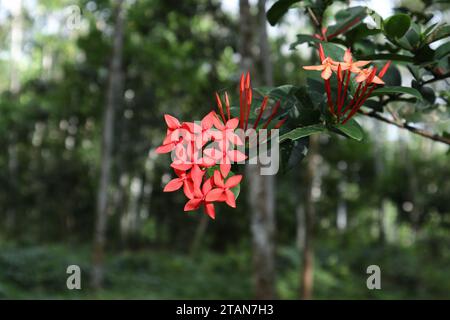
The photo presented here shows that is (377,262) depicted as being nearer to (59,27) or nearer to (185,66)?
(185,66)

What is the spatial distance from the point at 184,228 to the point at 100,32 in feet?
20.6

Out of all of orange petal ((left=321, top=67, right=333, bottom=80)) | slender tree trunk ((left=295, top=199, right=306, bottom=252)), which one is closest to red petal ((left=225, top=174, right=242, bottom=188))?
orange petal ((left=321, top=67, right=333, bottom=80))

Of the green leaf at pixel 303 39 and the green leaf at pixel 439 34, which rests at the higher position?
the green leaf at pixel 303 39

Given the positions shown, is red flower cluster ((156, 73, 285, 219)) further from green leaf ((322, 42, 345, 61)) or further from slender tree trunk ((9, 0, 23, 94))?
slender tree trunk ((9, 0, 23, 94))

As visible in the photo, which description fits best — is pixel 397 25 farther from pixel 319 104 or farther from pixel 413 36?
pixel 319 104

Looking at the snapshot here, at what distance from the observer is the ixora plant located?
85 centimetres

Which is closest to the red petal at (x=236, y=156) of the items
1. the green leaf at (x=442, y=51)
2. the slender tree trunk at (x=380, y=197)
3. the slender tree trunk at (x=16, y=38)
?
the green leaf at (x=442, y=51)

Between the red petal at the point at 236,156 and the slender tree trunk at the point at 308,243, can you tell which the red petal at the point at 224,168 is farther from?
the slender tree trunk at the point at 308,243

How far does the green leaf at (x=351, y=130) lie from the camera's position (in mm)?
941

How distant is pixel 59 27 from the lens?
69.2ft

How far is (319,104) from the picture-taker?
3.60 feet

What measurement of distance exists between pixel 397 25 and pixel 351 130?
0.31 m

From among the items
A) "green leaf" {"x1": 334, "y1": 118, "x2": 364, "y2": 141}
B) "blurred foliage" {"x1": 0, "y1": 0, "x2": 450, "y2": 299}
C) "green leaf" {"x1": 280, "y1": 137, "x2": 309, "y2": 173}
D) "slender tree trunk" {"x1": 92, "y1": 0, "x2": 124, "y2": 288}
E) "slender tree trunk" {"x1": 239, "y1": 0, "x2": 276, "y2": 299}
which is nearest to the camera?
"green leaf" {"x1": 334, "y1": 118, "x2": 364, "y2": 141}
